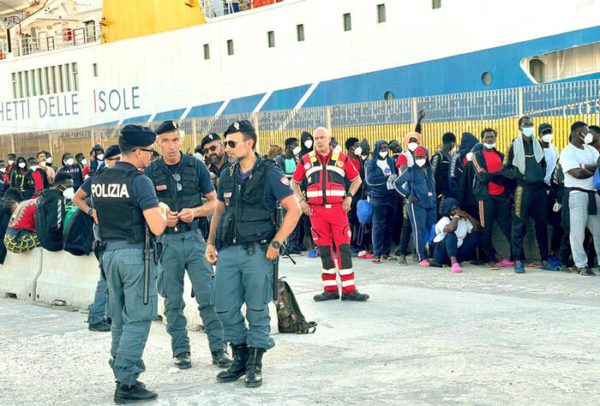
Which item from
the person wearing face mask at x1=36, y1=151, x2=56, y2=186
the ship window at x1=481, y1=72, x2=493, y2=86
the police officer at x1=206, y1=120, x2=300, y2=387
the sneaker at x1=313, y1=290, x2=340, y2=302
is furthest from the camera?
the ship window at x1=481, y1=72, x2=493, y2=86

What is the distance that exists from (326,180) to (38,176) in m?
12.4

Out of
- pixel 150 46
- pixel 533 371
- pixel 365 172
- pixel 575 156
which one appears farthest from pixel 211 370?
pixel 150 46

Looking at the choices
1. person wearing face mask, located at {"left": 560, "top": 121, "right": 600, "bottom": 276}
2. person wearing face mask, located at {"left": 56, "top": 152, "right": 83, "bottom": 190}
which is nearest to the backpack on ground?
person wearing face mask, located at {"left": 560, "top": 121, "right": 600, "bottom": 276}

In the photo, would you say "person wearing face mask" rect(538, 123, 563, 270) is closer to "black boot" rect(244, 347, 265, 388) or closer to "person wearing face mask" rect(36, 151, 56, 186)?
"black boot" rect(244, 347, 265, 388)

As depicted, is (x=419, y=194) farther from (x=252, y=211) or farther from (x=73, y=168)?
(x=73, y=168)

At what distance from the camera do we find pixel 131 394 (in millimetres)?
6152

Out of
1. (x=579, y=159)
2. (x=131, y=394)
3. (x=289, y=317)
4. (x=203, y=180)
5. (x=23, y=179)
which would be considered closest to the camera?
(x=131, y=394)

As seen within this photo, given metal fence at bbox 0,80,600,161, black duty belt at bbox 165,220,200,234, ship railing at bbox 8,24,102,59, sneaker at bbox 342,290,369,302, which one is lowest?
sneaker at bbox 342,290,369,302

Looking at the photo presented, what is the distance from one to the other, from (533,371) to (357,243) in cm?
804

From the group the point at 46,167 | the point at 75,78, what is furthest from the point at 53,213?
the point at 75,78

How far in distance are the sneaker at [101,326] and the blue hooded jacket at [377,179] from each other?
5.43m

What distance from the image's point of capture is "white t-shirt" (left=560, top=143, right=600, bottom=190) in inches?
434

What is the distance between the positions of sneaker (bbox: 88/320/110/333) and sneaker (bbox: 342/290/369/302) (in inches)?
96.2

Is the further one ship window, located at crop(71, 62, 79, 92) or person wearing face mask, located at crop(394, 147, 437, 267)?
ship window, located at crop(71, 62, 79, 92)
